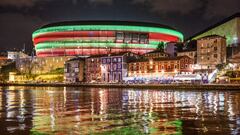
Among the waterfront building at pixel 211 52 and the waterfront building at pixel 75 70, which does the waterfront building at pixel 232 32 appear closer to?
the waterfront building at pixel 211 52

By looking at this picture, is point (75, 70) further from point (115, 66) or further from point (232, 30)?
point (232, 30)

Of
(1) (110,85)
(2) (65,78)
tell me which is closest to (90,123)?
(1) (110,85)

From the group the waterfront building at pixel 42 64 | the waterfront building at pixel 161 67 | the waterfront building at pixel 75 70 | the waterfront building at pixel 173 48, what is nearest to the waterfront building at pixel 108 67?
the waterfront building at pixel 75 70

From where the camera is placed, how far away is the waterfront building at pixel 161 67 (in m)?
95.7

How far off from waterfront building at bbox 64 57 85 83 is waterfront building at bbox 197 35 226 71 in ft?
137

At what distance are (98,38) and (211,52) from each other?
200 feet

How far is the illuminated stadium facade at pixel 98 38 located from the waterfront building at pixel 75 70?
19035mm

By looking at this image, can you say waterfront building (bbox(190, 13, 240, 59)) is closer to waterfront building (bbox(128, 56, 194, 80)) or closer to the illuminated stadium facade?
waterfront building (bbox(128, 56, 194, 80))

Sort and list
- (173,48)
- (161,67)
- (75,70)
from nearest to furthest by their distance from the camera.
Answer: (161,67) < (173,48) < (75,70)

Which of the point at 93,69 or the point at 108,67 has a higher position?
the point at 108,67

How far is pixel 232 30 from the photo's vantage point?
10362 centimetres

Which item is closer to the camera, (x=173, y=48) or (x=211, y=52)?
(x=211, y=52)

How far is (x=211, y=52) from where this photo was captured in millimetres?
92562

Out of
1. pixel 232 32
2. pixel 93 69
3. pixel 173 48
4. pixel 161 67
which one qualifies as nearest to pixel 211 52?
pixel 161 67
